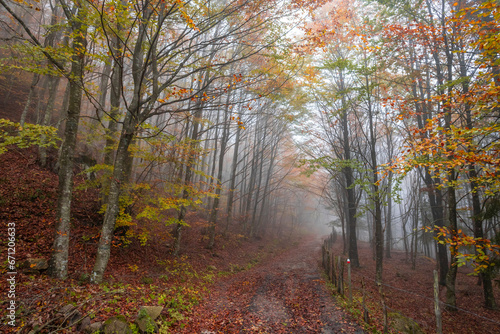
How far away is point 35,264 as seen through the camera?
546 cm

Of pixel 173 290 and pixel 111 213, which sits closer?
pixel 111 213

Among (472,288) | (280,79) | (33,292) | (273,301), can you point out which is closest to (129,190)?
(33,292)

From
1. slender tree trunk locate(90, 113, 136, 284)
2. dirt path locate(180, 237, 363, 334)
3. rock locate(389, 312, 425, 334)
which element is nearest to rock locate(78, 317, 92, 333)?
slender tree trunk locate(90, 113, 136, 284)

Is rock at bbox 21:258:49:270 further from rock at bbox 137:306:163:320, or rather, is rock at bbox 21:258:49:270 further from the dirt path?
the dirt path

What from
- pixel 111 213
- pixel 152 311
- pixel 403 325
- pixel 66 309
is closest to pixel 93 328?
pixel 66 309

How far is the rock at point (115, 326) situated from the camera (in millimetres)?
4135

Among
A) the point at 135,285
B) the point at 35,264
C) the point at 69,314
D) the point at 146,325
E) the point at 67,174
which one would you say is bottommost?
the point at 146,325

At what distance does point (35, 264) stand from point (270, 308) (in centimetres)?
659

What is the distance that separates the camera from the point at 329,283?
380 inches

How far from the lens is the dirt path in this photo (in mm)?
5730

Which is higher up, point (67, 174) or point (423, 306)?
Answer: point (67, 174)

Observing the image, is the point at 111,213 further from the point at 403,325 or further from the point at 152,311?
the point at 403,325

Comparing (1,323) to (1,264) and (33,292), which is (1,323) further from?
(1,264)

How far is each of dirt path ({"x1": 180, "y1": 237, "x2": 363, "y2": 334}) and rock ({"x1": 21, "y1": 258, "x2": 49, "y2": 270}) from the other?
12.9 feet
